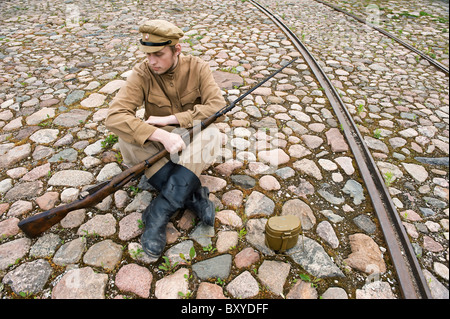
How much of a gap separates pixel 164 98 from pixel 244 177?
47.2 inches

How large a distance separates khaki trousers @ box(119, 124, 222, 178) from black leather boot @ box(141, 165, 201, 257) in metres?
0.08

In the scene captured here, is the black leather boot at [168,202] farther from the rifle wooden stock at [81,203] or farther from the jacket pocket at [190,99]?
the jacket pocket at [190,99]

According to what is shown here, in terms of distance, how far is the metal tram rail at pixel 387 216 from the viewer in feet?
7.57

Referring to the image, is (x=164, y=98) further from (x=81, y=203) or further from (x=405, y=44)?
(x=405, y=44)

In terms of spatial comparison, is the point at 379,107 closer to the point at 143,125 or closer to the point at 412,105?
the point at 412,105

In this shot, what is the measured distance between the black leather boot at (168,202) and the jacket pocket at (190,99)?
0.72 metres

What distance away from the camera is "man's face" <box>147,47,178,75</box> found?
8.69 feet

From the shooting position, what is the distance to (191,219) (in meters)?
2.87

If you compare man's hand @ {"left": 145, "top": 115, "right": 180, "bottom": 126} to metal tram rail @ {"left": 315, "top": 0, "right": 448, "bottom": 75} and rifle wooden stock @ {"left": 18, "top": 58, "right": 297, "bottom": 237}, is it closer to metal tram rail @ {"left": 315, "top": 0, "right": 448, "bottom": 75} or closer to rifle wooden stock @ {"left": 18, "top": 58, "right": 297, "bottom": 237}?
rifle wooden stock @ {"left": 18, "top": 58, "right": 297, "bottom": 237}

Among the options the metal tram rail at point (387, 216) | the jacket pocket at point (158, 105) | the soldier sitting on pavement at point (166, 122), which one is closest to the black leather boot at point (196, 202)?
the soldier sitting on pavement at point (166, 122)

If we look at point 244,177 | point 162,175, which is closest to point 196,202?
point 162,175

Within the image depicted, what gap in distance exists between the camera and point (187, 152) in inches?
107

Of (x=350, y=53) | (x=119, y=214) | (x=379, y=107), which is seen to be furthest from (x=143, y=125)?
(x=350, y=53)

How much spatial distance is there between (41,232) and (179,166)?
1.29 m
